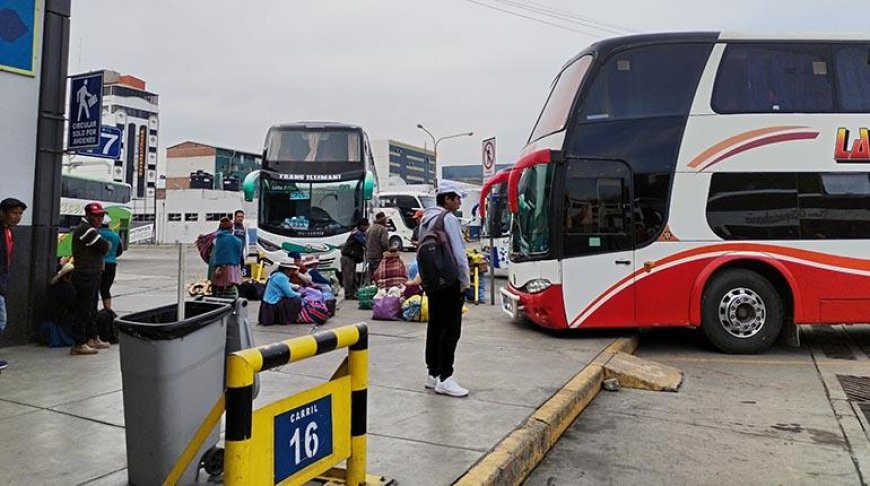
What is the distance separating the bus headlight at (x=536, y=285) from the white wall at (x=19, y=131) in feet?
20.6

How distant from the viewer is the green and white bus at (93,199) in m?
22.8

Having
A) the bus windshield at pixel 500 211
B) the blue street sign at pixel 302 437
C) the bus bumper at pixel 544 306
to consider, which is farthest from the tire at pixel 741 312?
the blue street sign at pixel 302 437

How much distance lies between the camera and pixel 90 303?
6746mm

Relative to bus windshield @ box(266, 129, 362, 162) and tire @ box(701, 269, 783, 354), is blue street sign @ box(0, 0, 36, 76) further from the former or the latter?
tire @ box(701, 269, 783, 354)

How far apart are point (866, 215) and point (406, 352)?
6281 millimetres

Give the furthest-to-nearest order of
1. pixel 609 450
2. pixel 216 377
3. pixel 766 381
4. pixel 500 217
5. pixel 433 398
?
pixel 500 217 < pixel 766 381 < pixel 433 398 < pixel 609 450 < pixel 216 377

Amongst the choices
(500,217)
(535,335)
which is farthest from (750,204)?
(500,217)

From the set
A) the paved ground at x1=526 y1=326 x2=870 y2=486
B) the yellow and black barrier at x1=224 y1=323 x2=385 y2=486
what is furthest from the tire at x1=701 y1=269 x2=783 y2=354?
the yellow and black barrier at x1=224 y1=323 x2=385 y2=486

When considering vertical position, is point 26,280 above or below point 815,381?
above

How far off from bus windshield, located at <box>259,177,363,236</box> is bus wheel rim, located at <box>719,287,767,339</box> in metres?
A: 9.39

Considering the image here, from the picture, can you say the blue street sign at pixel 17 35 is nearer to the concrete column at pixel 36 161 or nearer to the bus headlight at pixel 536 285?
the concrete column at pixel 36 161

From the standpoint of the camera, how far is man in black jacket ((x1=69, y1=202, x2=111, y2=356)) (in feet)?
21.6

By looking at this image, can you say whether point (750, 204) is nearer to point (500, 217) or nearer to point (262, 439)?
point (500, 217)

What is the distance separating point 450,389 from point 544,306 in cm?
318
